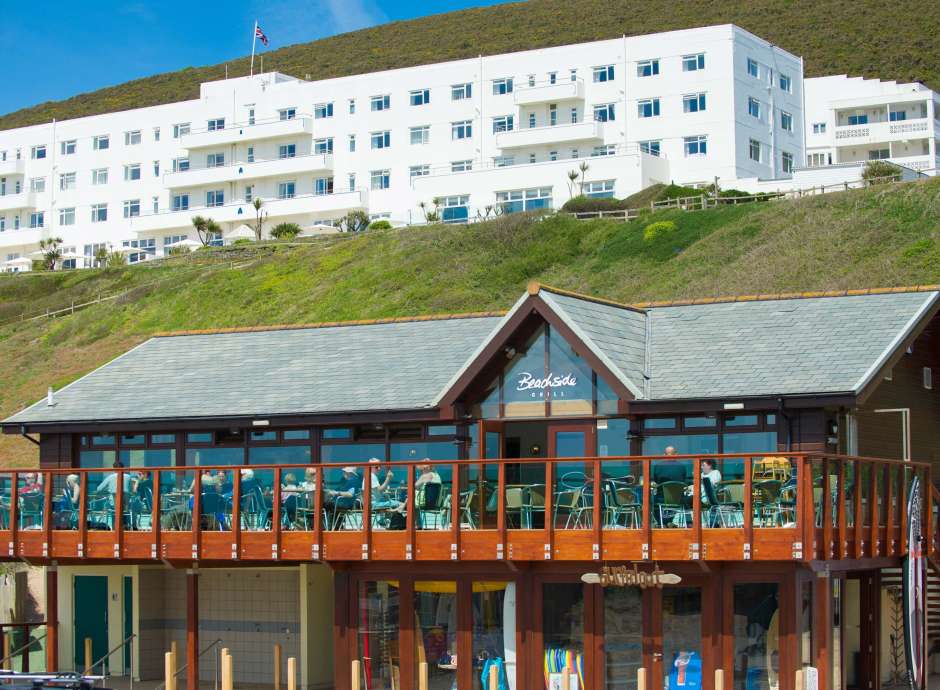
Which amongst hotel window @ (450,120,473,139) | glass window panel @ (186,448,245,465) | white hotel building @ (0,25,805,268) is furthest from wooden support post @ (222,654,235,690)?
hotel window @ (450,120,473,139)

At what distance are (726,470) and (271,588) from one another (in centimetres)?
994

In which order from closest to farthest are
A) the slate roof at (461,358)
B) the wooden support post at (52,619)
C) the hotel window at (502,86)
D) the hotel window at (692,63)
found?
1. the slate roof at (461,358)
2. the wooden support post at (52,619)
3. the hotel window at (692,63)
4. the hotel window at (502,86)

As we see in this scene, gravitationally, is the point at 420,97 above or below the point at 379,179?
above

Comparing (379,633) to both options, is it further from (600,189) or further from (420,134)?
(420,134)

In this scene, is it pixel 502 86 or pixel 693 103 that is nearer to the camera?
pixel 693 103

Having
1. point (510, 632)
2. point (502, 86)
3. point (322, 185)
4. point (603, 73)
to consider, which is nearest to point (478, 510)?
point (510, 632)

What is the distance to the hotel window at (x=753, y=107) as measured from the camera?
84.1 metres

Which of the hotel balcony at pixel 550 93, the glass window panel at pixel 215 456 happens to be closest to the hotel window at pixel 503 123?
the hotel balcony at pixel 550 93

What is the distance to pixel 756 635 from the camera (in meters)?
23.1

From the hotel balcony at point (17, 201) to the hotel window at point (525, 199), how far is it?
134 feet

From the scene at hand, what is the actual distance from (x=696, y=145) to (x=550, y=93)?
953 centimetres

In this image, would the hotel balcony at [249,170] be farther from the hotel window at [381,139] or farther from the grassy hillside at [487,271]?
the grassy hillside at [487,271]

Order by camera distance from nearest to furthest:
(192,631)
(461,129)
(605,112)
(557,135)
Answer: (192,631)
(557,135)
(605,112)
(461,129)

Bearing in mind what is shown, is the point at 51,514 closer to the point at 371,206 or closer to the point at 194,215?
the point at 371,206
